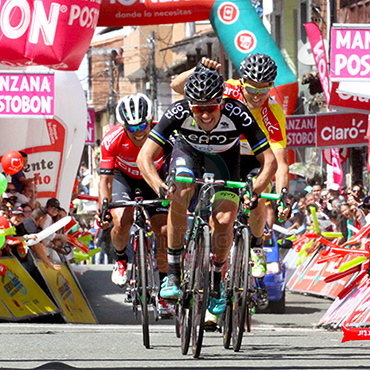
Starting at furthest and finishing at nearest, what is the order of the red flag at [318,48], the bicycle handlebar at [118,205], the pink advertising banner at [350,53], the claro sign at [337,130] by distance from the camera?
the claro sign at [337,130], the red flag at [318,48], the pink advertising banner at [350,53], the bicycle handlebar at [118,205]

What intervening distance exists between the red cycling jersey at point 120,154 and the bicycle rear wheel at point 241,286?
5.39 ft

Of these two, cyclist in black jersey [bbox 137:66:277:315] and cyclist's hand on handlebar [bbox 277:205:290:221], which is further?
cyclist's hand on handlebar [bbox 277:205:290:221]

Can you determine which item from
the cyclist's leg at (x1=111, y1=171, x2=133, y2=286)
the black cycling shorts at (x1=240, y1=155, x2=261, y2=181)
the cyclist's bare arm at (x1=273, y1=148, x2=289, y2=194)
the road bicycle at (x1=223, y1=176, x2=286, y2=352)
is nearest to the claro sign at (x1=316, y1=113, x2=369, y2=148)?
the cyclist's bare arm at (x1=273, y1=148, x2=289, y2=194)

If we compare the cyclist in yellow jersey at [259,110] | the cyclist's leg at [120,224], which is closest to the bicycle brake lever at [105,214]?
the cyclist's leg at [120,224]

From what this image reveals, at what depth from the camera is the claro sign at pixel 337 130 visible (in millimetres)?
18734

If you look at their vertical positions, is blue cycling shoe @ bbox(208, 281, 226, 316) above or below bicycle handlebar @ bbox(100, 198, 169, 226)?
below

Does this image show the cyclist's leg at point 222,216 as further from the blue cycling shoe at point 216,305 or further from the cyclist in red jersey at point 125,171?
the cyclist in red jersey at point 125,171

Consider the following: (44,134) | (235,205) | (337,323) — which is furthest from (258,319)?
(235,205)

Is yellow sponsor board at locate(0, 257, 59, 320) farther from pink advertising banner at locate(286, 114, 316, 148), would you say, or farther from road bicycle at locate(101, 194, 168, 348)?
pink advertising banner at locate(286, 114, 316, 148)

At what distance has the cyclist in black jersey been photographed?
26.9 feet

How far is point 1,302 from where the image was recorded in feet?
40.1

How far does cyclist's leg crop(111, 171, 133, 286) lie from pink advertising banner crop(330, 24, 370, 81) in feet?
11.6

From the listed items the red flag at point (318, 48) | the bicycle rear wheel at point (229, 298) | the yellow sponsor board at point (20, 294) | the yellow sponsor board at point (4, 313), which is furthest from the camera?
the red flag at point (318, 48)

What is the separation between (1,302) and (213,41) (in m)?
34.0
